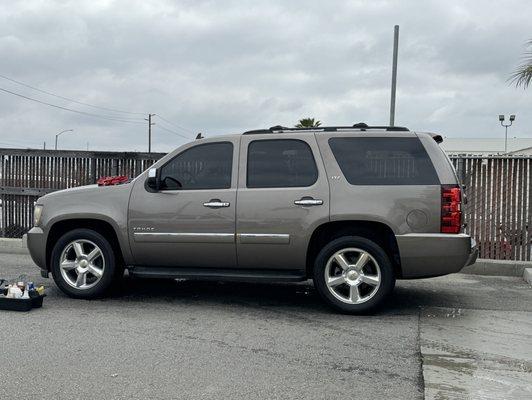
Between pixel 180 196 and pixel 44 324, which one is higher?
pixel 180 196

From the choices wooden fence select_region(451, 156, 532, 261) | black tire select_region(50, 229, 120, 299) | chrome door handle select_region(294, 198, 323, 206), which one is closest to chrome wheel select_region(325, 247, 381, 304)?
chrome door handle select_region(294, 198, 323, 206)

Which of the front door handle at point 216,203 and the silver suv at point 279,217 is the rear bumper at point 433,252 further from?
the front door handle at point 216,203

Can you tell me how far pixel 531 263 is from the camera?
9.20m

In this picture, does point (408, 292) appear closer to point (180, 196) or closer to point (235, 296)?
point (235, 296)

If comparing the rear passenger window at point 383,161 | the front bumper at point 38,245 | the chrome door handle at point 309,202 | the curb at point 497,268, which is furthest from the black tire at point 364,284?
the curb at point 497,268

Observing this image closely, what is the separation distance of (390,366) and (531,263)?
18.0 feet

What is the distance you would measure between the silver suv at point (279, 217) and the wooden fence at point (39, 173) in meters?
4.27

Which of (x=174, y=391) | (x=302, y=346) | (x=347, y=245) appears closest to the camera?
(x=174, y=391)

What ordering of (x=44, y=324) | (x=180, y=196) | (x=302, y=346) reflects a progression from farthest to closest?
(x=180, y=196), (x=44, y=324), (x=302, y=346)

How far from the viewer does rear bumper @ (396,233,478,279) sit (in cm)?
600

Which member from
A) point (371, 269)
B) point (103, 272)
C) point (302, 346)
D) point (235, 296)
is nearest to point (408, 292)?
point (371, 269)

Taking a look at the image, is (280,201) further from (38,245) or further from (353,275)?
(38,245)

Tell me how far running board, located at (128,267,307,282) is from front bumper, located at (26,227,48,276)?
Result: 1.09 m

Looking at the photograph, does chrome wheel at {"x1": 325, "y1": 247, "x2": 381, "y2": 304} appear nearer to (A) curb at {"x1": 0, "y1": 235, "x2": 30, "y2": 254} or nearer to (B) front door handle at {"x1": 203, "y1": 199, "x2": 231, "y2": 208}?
(B) front door handle at {"x1": 203, "y1": 199, "x2": 231, "y2": 208}
